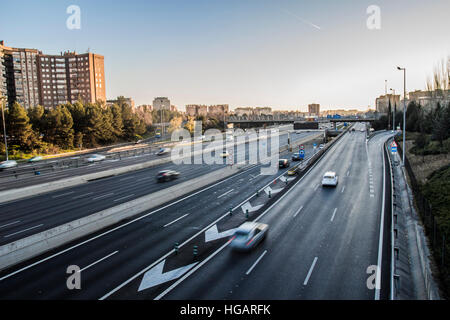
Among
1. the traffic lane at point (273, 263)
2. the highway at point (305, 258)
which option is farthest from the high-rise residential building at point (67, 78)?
the traffic lane at point (273, 263)

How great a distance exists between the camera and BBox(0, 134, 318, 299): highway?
12.8 metres

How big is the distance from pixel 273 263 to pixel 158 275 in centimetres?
551

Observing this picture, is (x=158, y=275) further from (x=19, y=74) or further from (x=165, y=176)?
(x=19, y=74)

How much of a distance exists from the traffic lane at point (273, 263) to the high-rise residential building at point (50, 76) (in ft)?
421

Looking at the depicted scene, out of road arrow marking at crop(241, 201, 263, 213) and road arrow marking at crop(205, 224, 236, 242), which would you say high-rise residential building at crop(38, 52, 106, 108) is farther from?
road arrow marking at crop(205, 224, 236, 242)

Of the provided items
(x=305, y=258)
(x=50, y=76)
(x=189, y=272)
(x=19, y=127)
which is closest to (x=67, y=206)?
(x=189, y=272)

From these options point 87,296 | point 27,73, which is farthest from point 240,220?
point 27,73

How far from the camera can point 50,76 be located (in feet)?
424

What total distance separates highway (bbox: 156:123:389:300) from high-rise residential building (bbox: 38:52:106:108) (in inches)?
Answer: 4968

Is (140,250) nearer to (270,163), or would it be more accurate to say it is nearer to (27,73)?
(270,163)

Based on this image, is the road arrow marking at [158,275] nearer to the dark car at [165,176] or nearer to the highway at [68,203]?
the highway at [68,203]

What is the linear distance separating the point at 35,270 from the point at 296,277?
489 inches

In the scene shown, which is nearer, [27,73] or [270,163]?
[270,163]
